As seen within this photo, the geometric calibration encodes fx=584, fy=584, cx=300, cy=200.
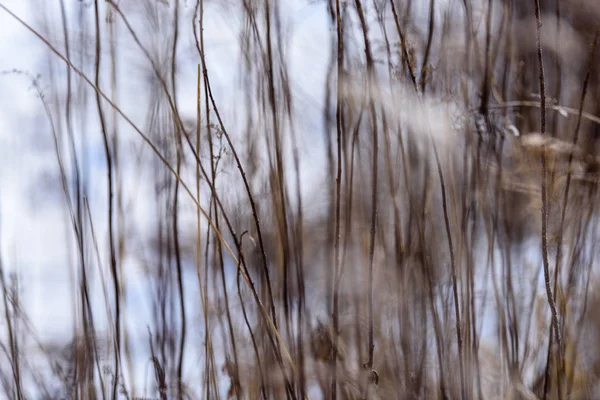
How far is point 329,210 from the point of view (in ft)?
2.54

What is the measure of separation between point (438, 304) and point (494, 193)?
0.15 metres

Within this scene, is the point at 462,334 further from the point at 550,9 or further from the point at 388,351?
the point at 550,9

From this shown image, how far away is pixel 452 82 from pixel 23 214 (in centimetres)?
66

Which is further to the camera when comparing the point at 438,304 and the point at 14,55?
the point at 14,55

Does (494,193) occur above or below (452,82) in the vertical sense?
below

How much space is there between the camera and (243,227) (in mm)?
806

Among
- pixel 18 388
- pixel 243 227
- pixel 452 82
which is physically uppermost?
pixel 452 82

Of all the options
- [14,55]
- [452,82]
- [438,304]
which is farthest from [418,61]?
[14,55]

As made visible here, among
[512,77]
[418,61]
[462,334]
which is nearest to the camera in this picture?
[462,334]

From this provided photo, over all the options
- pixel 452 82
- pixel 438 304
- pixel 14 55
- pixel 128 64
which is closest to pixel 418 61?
pixel 452 82

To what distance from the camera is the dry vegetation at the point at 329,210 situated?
0.61 meters

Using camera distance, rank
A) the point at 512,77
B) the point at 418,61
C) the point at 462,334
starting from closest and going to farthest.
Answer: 1. the point at 462,334
2. the point at 418,61
3. the point at 512,77

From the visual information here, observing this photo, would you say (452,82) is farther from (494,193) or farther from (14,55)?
(14,55)

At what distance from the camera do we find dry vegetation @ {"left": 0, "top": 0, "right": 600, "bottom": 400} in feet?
2.00
